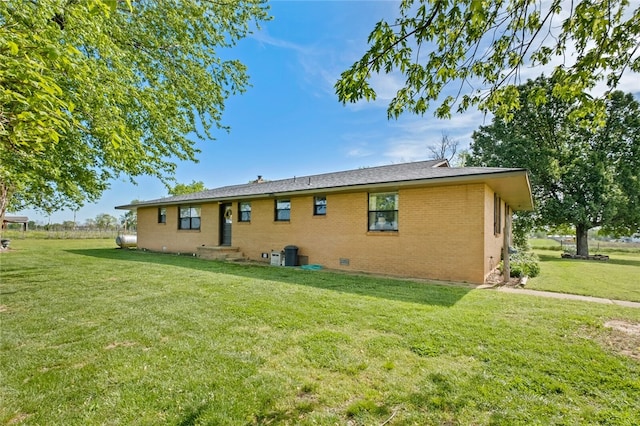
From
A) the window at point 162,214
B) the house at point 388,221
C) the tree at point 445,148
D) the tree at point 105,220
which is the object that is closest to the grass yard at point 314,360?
the house at point 388,221

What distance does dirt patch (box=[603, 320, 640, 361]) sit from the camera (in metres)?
3.79

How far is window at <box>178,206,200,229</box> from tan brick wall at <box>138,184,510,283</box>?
3421mm

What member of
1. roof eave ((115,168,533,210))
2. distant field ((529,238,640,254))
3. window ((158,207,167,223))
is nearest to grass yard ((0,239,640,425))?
roof eave ((115,168,533,210))

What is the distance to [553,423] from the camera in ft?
7.81

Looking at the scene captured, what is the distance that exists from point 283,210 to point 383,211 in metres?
4.78

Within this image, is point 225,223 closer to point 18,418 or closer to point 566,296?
point 18,418

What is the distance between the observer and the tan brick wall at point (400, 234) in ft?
28.2

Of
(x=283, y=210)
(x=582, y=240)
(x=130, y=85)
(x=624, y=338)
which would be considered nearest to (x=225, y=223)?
(x=283, y=210)

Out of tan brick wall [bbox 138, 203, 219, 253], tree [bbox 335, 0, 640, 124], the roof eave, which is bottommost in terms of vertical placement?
tan brick wall [bbox 138, 203, 219, 253]

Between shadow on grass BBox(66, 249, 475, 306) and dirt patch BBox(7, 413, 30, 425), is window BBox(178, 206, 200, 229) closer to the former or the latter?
shadow on grass BBox(66, 249, 475, 306)

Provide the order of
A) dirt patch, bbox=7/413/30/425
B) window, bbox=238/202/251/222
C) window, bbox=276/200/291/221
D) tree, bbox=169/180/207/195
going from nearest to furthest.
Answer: dirt patch, bbox=7/413/30/425 → window, bbox=276/200/291/221 → window, bbox=238/202/251/222 → tree, bbox=169/180/207/195

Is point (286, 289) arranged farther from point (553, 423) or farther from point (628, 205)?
point (628, 205)

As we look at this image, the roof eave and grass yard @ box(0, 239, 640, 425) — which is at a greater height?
the roof eave

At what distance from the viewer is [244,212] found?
14.7 m
